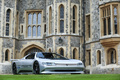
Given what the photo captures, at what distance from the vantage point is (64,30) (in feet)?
79.1

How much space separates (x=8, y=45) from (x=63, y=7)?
244 inches

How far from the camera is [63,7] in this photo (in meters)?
24.5

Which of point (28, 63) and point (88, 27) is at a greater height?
point (88, 27)

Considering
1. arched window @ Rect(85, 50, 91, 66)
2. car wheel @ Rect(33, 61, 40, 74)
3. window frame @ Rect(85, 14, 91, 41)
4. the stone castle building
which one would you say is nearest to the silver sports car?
car wheel @ Rect(33, 61, 40, 74)

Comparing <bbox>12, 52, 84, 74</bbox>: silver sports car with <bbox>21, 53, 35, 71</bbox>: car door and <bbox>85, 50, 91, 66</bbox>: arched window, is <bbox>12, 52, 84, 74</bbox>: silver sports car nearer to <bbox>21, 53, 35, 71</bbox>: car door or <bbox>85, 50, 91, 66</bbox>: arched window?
<bbox>21, 53, 35, 71</bbox>: car door

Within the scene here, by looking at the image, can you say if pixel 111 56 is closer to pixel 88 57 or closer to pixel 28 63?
pixel 88 57

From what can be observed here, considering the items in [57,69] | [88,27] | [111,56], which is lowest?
[57,69]

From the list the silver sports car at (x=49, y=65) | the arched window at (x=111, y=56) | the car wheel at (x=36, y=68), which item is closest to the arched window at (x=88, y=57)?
the arched window at (x=111, y=56)

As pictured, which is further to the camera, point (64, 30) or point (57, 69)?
point (64, 30)

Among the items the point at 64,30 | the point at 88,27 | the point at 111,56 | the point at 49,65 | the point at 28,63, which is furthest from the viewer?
the point at 88,27

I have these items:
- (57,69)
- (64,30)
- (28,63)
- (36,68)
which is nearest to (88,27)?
(64,30)

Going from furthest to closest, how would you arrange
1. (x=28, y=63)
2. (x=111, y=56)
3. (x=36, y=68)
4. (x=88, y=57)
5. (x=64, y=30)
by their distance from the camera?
(x=88, y=57), (x=64, y=30), (x=111, y=56), (x=28, y=63), (x=36, y=68)

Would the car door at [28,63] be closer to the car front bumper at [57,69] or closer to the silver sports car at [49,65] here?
the silver sports car at [49,65]

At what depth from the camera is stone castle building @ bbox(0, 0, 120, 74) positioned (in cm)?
2059
